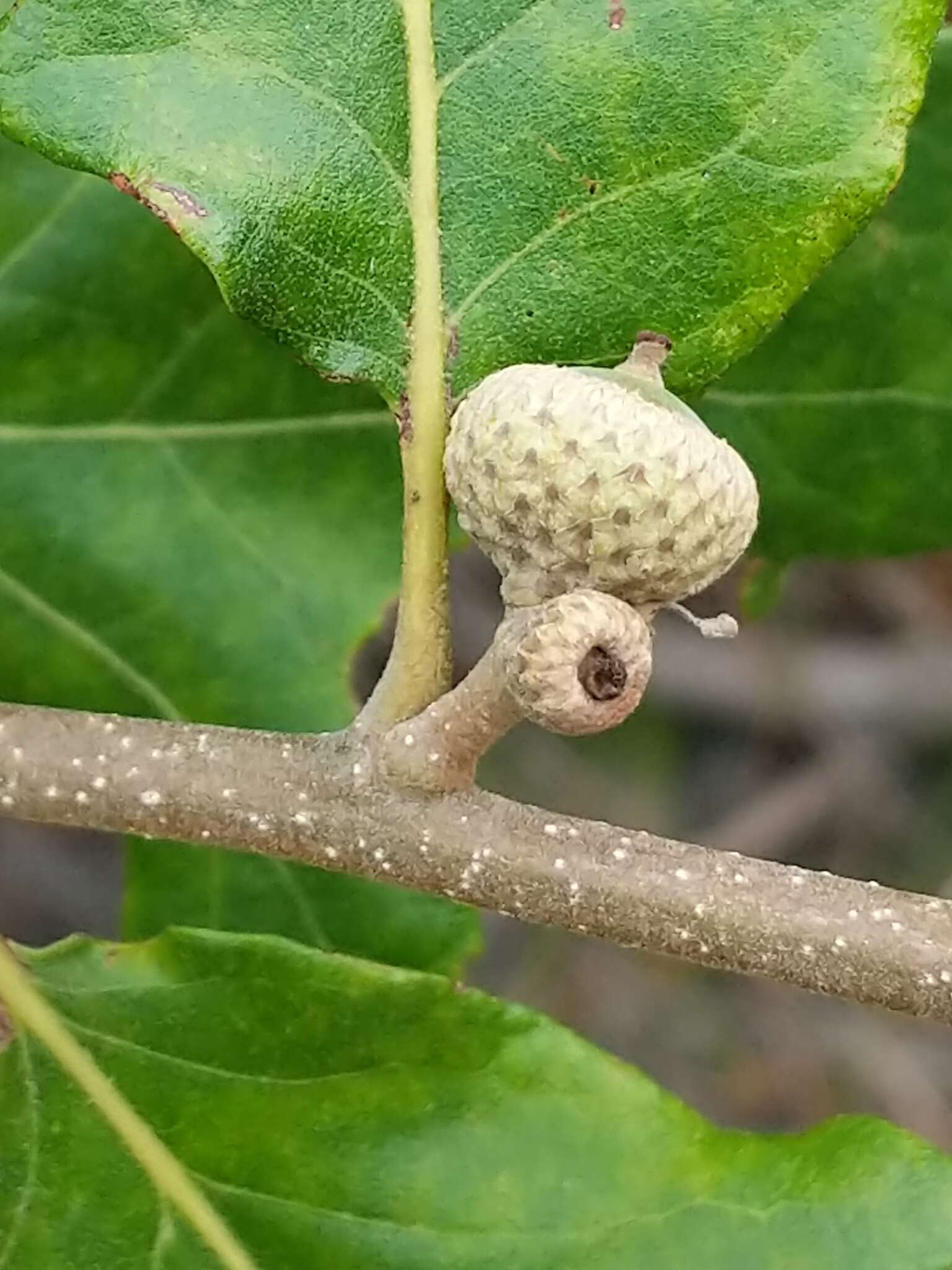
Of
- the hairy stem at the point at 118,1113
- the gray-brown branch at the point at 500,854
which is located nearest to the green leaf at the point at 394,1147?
the hairy stem at the point at 118,1113

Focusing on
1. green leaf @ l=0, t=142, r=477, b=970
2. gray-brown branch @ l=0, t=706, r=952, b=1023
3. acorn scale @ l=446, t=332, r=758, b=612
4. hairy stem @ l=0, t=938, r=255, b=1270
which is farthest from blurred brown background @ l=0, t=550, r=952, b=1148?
acorn scale @ l=446, t=332, r=758, b=612

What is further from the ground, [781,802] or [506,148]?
[506,148]

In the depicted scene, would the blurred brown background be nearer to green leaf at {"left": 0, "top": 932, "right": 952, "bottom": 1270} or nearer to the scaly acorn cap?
green leaf at {"left": 0, "top": 932, "right": 952, "bottom": 1270}

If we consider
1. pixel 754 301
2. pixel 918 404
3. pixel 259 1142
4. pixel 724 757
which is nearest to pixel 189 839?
pixel 259 1142

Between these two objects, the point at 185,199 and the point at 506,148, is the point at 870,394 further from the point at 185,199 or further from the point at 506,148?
the point at 185,199

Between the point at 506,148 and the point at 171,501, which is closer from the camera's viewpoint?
the point at 506,148

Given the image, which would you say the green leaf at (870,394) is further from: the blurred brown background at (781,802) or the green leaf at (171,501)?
the blurred brown background at (781,802)

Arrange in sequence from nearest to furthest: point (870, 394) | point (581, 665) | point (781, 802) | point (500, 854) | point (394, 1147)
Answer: point (581, 665) → point (500, 854) → point (394, 1147) → point (870, 394) → point (781, 802)

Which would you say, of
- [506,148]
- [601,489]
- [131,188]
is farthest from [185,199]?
[601,489]
